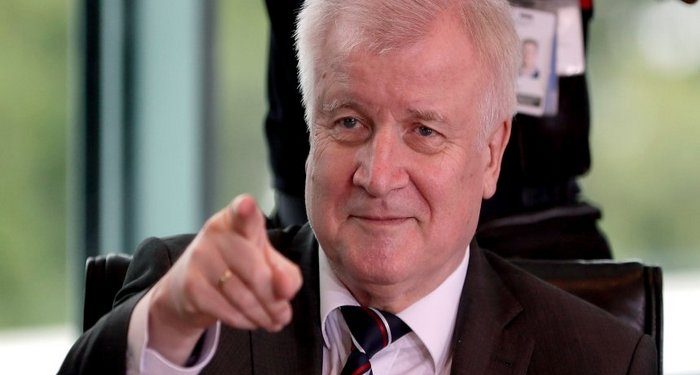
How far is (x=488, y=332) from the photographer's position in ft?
6.72

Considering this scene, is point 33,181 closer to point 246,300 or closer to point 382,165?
point 382,165

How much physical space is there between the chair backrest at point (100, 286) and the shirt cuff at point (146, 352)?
0.42 meters

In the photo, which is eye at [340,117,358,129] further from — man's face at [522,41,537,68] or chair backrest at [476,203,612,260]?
man's face at [522,41,537,68]

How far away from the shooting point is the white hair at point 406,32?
73.6 inches

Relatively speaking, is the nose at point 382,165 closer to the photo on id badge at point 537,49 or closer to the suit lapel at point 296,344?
the suit lapel at point 296,344

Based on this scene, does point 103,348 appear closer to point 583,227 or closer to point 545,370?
point 545,370

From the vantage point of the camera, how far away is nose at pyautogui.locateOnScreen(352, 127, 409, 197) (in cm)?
185

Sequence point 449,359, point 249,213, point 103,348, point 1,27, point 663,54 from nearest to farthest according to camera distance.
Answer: point 249,213, point 103,348, point 449,359, point 1,27, point 663,54

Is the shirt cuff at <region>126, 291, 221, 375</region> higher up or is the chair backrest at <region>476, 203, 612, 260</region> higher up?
the shirt cuff at <region>126, 291, 221, 375</region>

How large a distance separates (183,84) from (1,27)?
638 mm

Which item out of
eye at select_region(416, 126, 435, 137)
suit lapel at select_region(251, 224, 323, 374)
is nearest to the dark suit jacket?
suit lapel at select_region(251, 224, 323, 374)

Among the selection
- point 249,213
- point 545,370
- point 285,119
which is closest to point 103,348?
point 249,213

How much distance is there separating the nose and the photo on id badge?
3.03 feet

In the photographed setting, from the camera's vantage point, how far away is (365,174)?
6.13ft
